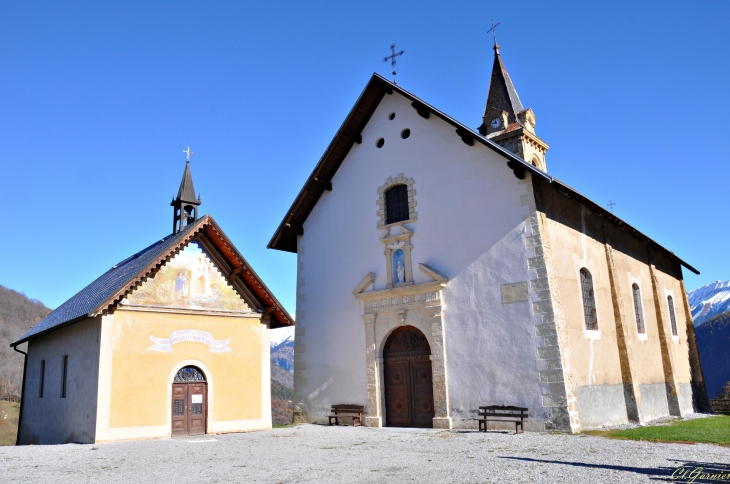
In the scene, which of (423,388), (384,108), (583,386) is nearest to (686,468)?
(583,386)

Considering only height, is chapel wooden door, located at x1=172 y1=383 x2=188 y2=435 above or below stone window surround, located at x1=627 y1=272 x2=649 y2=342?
below

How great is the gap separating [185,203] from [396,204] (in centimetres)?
726

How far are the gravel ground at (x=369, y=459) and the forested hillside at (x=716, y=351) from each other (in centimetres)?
8625

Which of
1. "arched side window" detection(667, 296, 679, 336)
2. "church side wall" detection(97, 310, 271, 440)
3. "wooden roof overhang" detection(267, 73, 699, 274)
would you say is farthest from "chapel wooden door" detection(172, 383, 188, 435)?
"arched side window" detection(667, 296, 679, 336)

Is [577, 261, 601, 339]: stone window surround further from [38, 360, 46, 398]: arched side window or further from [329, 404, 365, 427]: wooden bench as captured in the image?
[38, 360, 46, 398]: arched side window

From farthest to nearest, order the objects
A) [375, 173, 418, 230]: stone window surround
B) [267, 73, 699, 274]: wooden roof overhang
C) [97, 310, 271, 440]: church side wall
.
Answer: [267, 73, 699, 274]: wooden roof overhang, [375, 173, 418, 230]: stone window surround, [97, 310, 271, 440]: church side wall

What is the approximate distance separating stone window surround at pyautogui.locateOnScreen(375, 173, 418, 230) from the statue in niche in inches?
37.0

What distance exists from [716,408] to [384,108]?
19831 millimetres

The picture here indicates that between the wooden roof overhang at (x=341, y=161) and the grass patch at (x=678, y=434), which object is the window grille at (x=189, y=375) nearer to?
the wooden roof overhang at (x=341, y=161)

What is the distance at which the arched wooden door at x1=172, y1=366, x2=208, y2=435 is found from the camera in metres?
16.6

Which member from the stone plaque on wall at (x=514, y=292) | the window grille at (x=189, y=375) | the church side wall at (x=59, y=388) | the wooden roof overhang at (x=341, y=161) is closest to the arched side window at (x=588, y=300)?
the wooden roof overhang at (x=341, y=161)

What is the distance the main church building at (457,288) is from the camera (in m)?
15.7

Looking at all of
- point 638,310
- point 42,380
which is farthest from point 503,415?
point 42,380

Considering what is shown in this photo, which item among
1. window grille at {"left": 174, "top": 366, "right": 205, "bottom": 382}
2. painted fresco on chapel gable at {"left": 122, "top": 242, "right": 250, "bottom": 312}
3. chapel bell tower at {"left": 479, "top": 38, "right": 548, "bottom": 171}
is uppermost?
chapel bell tower at {"left": 479, "top": 38, "right": 548, "bottom": 171}
